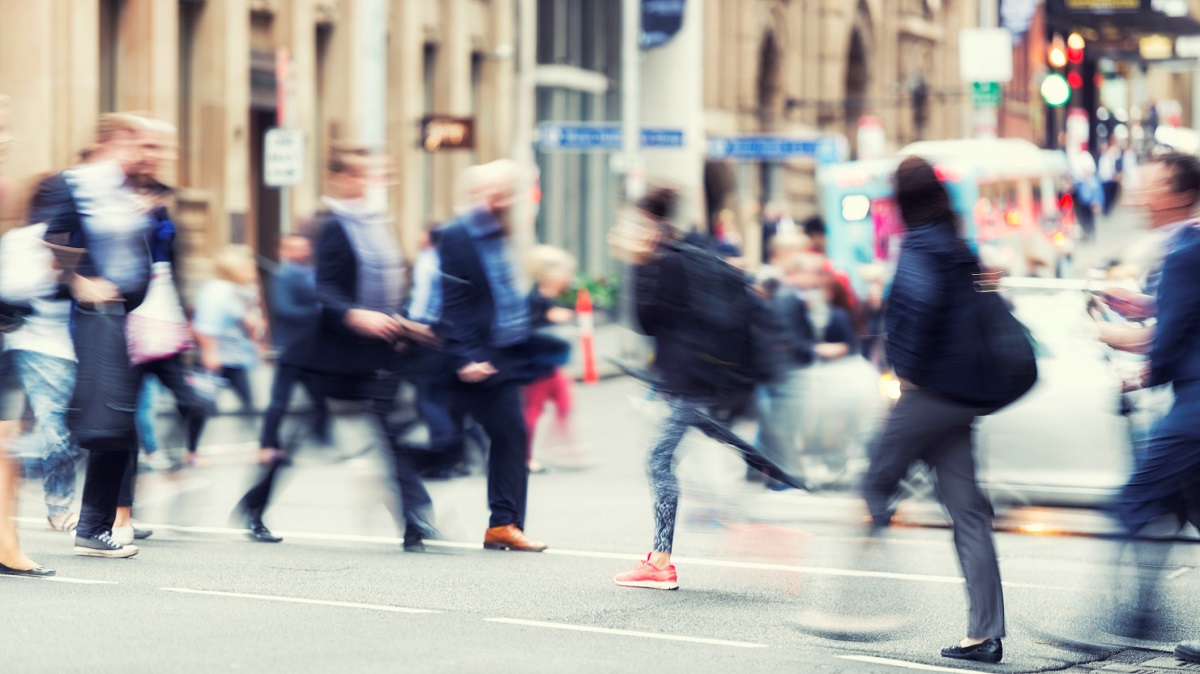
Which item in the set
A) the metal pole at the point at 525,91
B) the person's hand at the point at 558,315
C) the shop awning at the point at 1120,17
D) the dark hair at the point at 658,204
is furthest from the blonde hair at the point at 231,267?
the shop awning at the point at 1120,17

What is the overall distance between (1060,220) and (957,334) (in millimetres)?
28572

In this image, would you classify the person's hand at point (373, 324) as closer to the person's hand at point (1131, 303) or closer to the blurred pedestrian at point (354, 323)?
the blurred pedestrian at point (354, 323)

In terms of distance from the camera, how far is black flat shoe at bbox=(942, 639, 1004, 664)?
22.8ft

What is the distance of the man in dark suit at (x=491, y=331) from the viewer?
968 centimetres

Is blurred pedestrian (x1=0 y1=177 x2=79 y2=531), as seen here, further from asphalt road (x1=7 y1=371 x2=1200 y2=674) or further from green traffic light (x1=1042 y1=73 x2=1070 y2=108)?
green traffic light (x1=1042 y1=73 x2=1070 y2=108)

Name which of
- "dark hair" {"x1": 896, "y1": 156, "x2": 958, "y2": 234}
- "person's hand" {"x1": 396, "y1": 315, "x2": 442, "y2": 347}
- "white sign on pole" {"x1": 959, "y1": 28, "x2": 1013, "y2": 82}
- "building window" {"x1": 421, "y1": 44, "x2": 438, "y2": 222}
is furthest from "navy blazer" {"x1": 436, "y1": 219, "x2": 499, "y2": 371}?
"building window" {"x1": 421, "y1": 44, "x2": 438, "y2": 222}

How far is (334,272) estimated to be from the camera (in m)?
9.39

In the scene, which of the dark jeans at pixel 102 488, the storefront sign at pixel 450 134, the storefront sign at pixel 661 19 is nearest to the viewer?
the dark jeans at pixel 102 488

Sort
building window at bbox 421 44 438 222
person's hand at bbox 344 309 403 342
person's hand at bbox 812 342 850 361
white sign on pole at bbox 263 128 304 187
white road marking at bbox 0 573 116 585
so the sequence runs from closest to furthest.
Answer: white road marking at bbox 0 573 116 585 → person's hand at bbox 344 309 403 342 → person's hand at bbox 812 342 850 361 → white sign on pole at bbox 263 128 304 187 → building window at bbox 421 44 438 222

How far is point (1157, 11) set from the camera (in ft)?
195

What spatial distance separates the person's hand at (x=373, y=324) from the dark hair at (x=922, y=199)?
3.05m

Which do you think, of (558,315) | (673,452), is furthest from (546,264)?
(673,452)

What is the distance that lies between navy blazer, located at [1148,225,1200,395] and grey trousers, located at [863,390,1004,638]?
0.65 metres

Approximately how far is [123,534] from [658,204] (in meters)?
2.98
